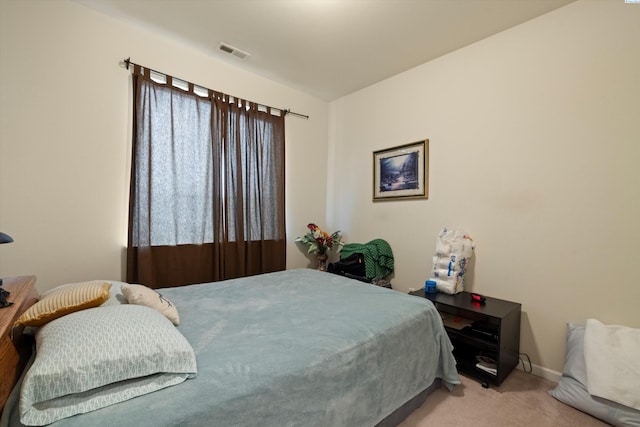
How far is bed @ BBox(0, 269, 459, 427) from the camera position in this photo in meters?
0.83

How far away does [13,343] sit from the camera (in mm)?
963

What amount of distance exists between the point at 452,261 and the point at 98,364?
7.73 ft

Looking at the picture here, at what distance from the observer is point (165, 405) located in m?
0.80

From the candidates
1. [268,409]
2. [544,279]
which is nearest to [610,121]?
[544,279]

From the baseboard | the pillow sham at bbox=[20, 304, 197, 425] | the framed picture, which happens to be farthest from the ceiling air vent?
the baseboard

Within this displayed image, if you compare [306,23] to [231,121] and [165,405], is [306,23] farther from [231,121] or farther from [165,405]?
[165,405]

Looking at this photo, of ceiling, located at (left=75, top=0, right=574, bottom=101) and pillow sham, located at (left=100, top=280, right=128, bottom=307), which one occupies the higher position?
ceiling, located at (left=75, top=0, right=574, bottom=101)

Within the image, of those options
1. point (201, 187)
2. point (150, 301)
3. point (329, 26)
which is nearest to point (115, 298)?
point (150, 301)

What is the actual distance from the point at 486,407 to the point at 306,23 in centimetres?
314

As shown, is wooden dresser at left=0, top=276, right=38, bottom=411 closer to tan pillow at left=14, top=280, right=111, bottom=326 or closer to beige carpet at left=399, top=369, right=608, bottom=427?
tan pillow at left=14, top=280, right=111, bottom=326

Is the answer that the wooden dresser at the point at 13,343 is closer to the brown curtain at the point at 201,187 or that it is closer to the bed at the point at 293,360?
the bed at the point at 293,360

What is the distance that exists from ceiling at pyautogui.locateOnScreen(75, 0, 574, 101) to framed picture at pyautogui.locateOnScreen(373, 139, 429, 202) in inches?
36.4

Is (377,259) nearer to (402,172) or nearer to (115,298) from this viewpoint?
(402,172)

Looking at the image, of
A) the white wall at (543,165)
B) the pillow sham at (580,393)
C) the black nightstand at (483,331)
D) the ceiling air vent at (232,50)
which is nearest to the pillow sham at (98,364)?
the black nightstand at (483,331)
